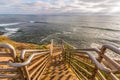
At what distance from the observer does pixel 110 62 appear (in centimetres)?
267

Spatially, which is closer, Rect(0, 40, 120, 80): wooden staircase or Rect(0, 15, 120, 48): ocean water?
Rect(0, 40, 120, 80): wooden staircase

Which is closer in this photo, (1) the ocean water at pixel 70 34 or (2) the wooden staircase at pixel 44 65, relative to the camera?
(2) the wooden staircase at pixel 44 65

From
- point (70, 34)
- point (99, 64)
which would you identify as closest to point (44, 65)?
point (99, 64)

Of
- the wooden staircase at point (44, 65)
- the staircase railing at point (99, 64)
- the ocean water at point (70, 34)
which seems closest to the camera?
the staircase railing at point (99, 64)

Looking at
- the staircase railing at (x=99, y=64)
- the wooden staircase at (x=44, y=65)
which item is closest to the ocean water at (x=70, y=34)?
the wooden staircase at (x=44, y=65)

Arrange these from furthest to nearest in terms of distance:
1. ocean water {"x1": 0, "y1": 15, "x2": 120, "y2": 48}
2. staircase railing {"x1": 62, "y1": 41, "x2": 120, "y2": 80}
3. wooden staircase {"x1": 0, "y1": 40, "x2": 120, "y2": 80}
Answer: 1. ocean water {"x1": 0, "y1": 15, "x2": 120, "y2": 48}
2. wooden staircase {"x1": 0, "y1": 40, "x2": 120, "y2": 80}
3. staircase railing {"x1": 62, "y1": 41, "x2": 120, "y2": 80}

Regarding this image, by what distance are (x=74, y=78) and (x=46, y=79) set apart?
1.08 m

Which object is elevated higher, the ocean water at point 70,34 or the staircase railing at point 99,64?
the staircase railing at point 99,64

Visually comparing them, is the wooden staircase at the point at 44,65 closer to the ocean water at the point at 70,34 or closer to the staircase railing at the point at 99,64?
the staircase railing at the point at 99,64

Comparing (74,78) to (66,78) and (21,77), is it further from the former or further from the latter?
(21,77)

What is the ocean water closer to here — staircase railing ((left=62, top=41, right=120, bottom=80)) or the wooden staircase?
the wooden staircase

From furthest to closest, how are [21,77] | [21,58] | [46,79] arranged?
[46,79], [21,77], [21,58]

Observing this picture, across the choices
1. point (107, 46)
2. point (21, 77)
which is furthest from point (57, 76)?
point (107, 46)

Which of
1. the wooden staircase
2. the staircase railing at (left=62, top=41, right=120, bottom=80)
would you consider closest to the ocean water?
the wooden staircase
